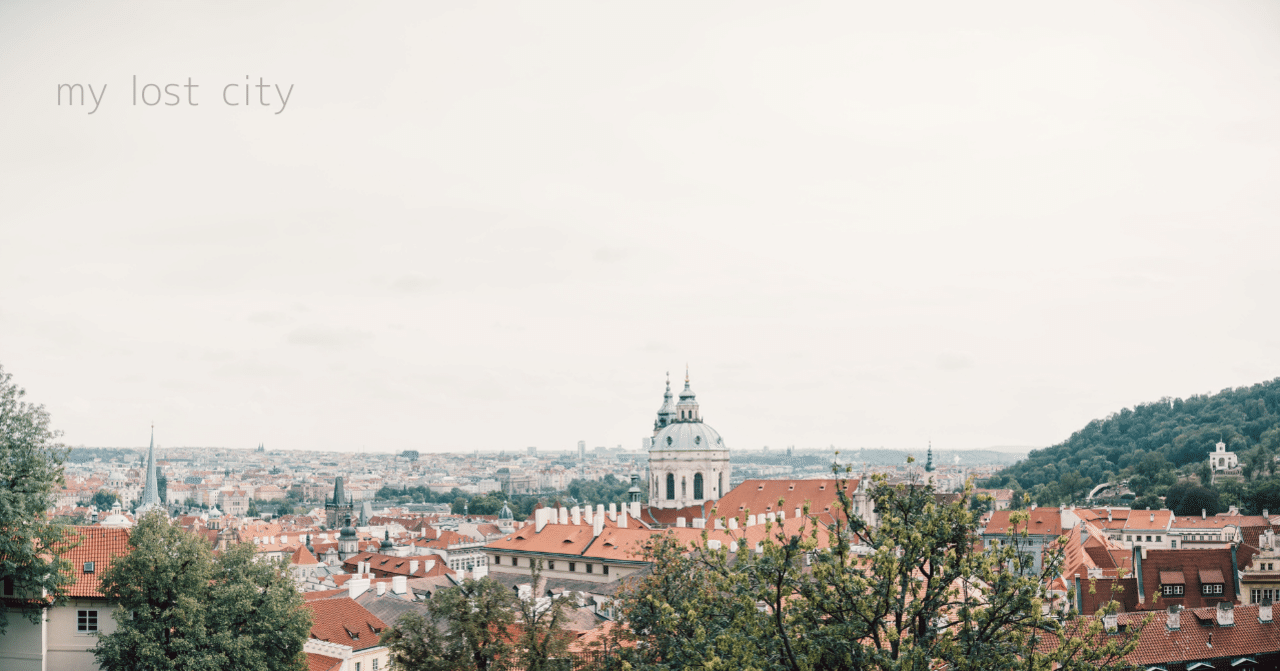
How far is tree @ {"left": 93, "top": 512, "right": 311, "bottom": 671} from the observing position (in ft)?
99.0

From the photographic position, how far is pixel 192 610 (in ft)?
99.5

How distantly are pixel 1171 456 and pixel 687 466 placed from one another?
290 ft

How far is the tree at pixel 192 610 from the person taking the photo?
30172mm

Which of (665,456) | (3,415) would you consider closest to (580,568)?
(665,456)

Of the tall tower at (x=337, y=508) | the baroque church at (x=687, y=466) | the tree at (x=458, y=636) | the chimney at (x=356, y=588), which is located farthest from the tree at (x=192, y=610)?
the tall tower at (x=337, y=508)

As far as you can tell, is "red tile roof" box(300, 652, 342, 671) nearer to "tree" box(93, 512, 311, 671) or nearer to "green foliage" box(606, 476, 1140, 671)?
"tree" box(93, 512, 311, 671)

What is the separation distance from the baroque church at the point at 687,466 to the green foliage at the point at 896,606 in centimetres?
7604

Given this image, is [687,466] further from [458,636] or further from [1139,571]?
[458,636]

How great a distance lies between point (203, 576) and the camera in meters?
31.9

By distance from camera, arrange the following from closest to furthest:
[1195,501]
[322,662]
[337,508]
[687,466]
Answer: [322,662]
[687,466]
[1195,501]
[337,508]

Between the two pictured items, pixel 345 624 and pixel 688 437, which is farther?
pixel 688 437

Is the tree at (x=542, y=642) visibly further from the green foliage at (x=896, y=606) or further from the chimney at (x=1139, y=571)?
the chimney at (x=1139, y=571)

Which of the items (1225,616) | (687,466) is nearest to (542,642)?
(1225,616)

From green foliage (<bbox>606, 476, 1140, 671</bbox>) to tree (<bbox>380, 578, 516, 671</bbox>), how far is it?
7112mm
